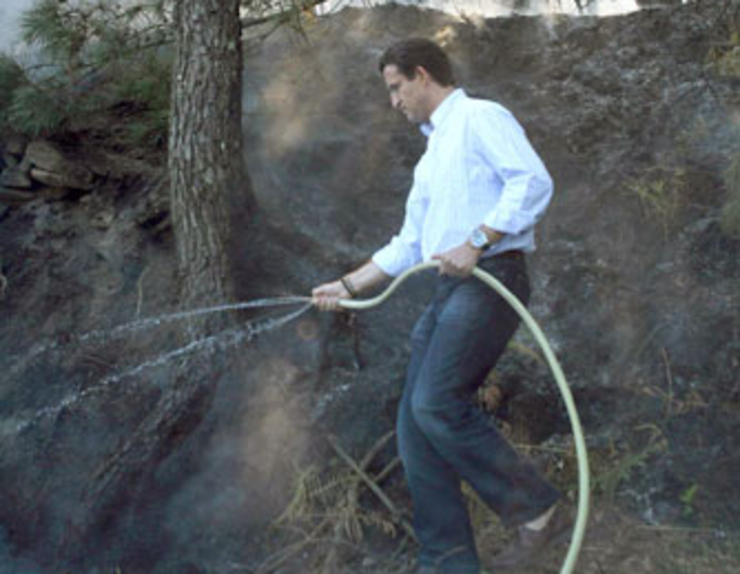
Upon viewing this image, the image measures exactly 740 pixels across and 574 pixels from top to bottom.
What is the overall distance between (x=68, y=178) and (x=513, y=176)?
2.62 meters

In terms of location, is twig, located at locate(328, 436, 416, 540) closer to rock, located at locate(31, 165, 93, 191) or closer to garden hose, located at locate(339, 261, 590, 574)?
garden hose, located at locate(339, 261, 590, 574)

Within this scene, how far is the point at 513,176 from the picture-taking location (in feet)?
6.97

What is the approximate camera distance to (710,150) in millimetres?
4066

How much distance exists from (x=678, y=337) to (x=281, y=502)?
1778 mm

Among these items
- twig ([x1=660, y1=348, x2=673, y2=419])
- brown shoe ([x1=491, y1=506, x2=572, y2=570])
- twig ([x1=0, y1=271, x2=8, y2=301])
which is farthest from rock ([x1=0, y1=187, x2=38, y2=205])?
twig ([x1=660, y1=348, x2=673, y2=419])

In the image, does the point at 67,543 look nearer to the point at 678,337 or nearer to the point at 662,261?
the point at 678,337

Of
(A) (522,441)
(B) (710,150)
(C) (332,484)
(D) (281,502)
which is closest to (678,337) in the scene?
(A) (522,441)

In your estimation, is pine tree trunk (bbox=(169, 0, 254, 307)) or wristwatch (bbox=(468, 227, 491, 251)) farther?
pine tree trunk (bbox=(169, 0, 254, 307))

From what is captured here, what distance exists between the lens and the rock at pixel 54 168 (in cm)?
389

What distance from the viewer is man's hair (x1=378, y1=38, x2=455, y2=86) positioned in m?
2.32

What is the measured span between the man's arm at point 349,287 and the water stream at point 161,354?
563 mm

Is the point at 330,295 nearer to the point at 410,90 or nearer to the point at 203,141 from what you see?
the point at 410,90

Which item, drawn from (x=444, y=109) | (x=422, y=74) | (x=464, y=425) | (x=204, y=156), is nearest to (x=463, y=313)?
(x=464, y=425)

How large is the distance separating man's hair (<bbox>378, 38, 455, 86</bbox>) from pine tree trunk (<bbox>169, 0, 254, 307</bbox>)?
1155mm
